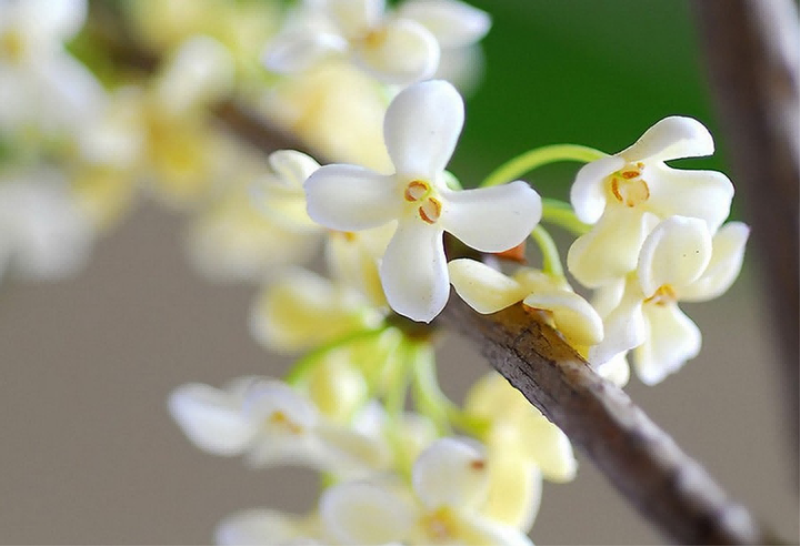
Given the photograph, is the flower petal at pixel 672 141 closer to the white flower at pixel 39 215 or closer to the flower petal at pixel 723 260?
the flower petal at pixel 723 260

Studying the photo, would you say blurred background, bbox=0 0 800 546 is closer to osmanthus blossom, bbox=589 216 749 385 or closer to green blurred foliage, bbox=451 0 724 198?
green blurred foliage, bbox=451 0 724 198

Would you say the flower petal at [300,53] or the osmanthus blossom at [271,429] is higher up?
the flower petal at [300,53]

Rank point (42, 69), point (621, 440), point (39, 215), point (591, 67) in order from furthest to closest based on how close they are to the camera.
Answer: point (591, 67), point (39, 215), point (42, 69), point (621, 440)

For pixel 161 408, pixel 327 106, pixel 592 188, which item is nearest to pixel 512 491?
pixel 592 188

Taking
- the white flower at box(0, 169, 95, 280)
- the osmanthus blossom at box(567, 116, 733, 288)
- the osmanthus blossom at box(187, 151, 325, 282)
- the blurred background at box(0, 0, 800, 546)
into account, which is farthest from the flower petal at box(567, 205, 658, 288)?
the blurred background at box(0, 0, 800, 546)

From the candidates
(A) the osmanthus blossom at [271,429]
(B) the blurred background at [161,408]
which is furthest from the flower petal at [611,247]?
(B) the blurred background at [161,408]

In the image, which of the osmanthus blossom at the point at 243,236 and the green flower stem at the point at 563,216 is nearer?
the green flower stem at the point at 563,216

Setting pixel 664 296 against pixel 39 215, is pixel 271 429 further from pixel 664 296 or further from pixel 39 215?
pixel 39 215
